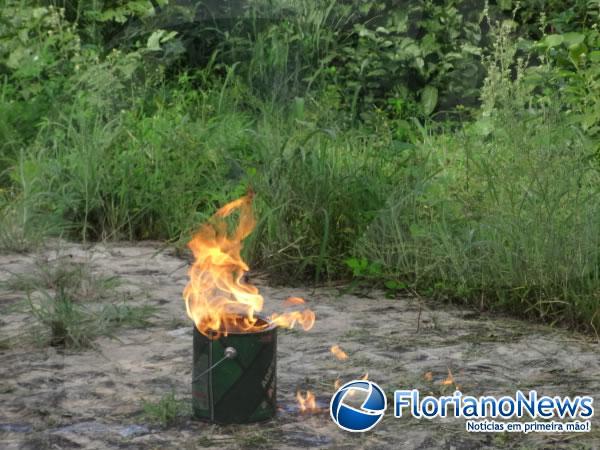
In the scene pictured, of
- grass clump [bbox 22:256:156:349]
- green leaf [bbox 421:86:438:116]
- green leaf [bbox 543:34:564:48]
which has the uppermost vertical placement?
green leaf [bbox 543:34:564:48]

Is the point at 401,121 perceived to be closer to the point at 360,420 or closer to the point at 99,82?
the point at 99,82

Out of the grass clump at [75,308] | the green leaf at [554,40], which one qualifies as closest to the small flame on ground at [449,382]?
the grass clump at [75,308]

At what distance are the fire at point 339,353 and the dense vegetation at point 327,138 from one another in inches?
37.3

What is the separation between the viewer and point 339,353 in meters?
4.59

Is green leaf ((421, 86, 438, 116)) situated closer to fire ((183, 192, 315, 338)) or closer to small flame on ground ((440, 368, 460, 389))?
fire ((183, 192, 315, 338))

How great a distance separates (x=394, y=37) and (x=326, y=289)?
12.7 feet

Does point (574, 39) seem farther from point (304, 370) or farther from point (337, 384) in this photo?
point (337, 384)

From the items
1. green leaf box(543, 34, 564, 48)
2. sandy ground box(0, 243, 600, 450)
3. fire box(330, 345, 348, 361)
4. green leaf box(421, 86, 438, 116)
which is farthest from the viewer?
green leaf box(421, 86, 438, 116)

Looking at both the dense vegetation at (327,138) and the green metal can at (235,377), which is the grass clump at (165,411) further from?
the dense vegetation at (327,138)

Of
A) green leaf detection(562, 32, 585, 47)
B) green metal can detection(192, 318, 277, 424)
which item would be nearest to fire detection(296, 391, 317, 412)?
green metal can detection(192, 318, 277, 424)

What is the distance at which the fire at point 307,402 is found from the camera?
155 inches

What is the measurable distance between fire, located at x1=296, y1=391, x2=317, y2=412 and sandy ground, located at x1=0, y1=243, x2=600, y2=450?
3cm

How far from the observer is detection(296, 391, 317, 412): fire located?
3.94 metres

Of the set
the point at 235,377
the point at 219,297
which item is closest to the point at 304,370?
the point at 219,297
